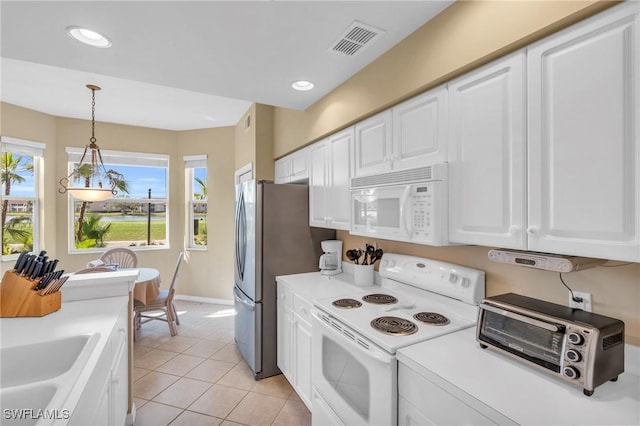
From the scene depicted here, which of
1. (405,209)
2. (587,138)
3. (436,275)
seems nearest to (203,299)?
(436,275)

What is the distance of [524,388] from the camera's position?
3.49 ft

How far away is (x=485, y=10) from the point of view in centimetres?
132

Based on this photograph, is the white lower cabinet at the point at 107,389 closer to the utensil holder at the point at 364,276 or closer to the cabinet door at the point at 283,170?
the utensil holder at the point at 364,276

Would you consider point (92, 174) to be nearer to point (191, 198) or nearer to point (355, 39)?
point (191, 198)

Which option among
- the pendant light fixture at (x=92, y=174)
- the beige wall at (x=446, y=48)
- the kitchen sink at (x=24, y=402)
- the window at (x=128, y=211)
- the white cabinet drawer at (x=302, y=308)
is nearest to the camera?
the kitchen sink at (x=24, y=402)

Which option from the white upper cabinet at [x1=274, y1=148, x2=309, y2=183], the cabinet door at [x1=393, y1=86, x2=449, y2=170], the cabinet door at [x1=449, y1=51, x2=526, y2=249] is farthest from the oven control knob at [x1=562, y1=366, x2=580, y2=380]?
the white upper cabinet at [x1=274, y1=148, x2=309, y2=183]

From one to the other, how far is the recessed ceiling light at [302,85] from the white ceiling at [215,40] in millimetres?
57

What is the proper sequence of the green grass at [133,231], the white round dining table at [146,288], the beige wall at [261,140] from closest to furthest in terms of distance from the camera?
the white round dining table at [146,288] < the beige wall at [261,140] < the green grass at [133,231]

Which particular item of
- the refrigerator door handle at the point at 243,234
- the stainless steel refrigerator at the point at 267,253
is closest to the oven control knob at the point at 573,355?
the stainless steel refrigerator at the point at 267,253

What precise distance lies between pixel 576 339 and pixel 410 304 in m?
0.99

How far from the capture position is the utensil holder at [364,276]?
2.43 meters

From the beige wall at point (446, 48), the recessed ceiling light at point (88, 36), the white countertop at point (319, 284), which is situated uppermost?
the recessed ceiling light at point (88, 36)

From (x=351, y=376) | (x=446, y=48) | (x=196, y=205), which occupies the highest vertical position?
(x=446, y=48)

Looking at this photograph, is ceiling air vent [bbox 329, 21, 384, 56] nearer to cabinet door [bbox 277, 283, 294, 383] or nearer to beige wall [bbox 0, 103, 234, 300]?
cabinet door [bbox 277, 283, 294, 383]
